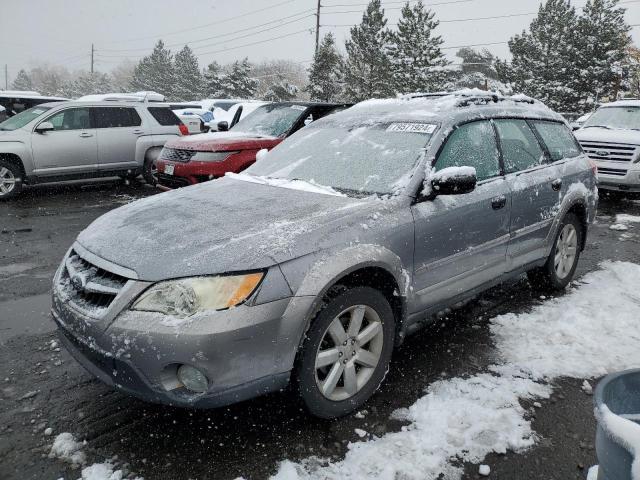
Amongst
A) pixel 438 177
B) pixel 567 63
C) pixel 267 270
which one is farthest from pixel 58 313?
pixel 567 63

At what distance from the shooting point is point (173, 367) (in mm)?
2309

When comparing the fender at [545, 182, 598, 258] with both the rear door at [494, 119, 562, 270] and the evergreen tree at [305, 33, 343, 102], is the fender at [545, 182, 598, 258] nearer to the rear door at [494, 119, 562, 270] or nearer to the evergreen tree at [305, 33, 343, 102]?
the rear door at [494, 119, 562, 270]

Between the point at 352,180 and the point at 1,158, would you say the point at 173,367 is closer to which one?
the point at 352,180

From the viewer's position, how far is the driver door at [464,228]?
10.2ft

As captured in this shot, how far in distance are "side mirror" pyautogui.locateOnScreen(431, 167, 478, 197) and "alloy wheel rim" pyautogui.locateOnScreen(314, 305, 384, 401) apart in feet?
2.82

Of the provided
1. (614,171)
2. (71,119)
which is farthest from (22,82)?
(614,171)

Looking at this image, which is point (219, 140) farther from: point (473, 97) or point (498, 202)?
point (498, 202)

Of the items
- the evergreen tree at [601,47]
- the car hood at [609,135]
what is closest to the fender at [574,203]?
the car hood at [609,135]

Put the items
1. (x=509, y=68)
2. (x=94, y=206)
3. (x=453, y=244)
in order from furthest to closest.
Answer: (x=509, y=68) < (x=94, y=206) < (x=453, y=244)

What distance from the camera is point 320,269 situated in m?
2.50

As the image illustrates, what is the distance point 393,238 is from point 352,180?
0.61 metres

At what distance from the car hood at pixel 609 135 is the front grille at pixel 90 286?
9813mm

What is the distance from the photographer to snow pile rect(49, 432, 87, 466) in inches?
96.4

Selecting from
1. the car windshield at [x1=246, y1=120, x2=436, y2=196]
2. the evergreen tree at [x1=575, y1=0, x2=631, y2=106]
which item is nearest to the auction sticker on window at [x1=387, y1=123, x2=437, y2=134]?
the car windshield at [x1=246, y1=120, x2=436, y2=196]
